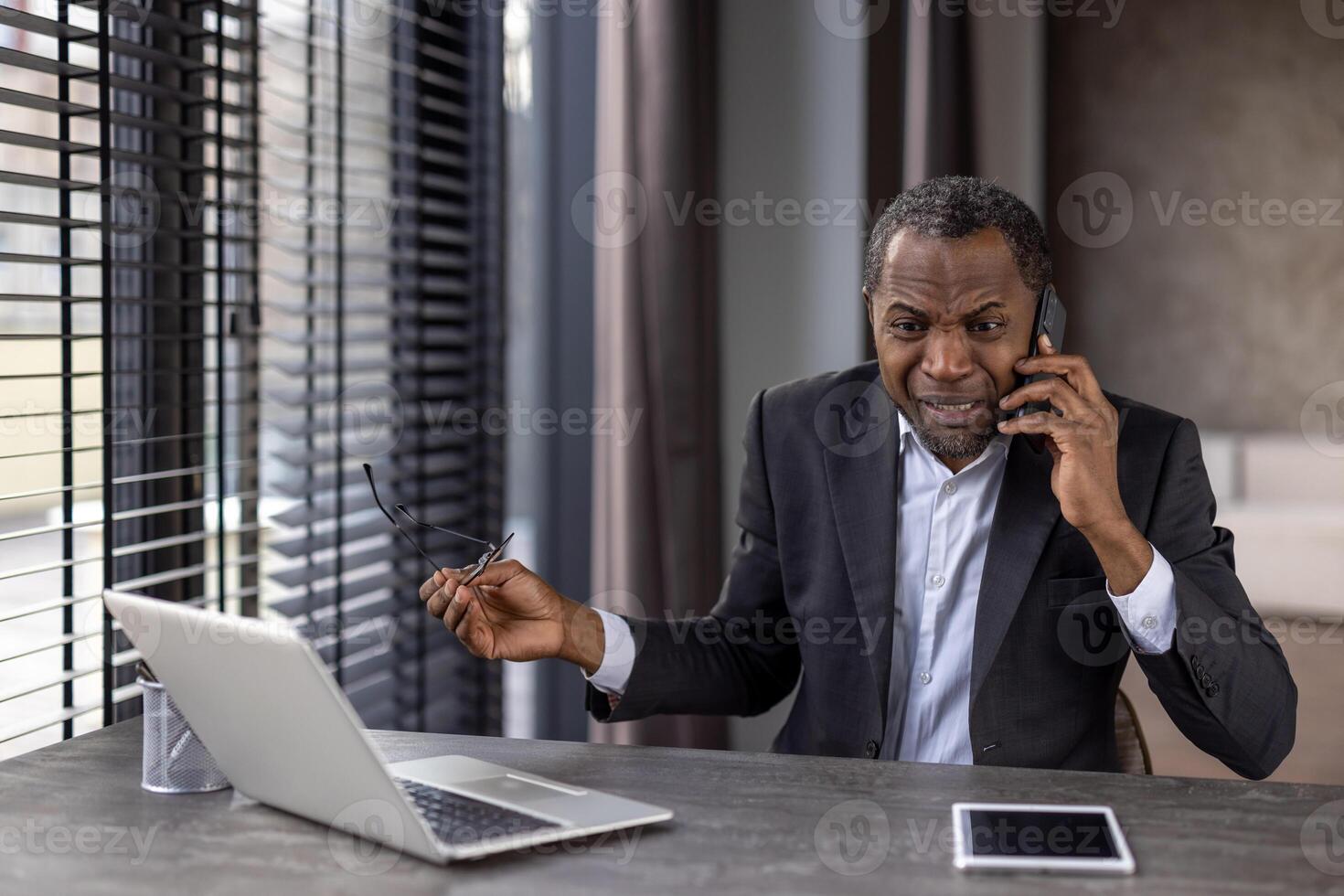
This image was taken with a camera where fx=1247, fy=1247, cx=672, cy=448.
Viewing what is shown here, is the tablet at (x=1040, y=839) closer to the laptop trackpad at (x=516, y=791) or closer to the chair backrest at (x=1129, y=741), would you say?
the laptop trackpad at (x=516, y=791)

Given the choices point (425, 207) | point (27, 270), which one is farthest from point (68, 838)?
point (425, 207)

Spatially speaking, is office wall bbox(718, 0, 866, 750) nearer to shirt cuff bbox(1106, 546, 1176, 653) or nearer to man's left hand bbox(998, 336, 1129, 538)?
man's left hand bbox(998, 336, 1129, 538)

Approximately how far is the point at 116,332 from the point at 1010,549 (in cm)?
132

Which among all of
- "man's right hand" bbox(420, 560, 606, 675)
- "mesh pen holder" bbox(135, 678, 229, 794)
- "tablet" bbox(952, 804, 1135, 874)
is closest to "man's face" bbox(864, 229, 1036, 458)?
"man's right hand" bbox(420, 560, 606, 675)

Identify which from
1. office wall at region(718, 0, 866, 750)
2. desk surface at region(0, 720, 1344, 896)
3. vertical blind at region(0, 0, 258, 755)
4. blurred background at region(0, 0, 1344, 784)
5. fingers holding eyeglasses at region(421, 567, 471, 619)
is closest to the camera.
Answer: desk surface at region(0, 720, 1344, 896)

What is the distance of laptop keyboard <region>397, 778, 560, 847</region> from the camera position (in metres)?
1.02

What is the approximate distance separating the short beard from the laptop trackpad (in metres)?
0.76

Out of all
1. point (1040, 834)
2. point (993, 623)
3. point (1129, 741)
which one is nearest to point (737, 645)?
point (993, 623)

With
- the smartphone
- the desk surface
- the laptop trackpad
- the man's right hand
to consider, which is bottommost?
the desk surface

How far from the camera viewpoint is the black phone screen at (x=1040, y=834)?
99cm

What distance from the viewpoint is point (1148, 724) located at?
10.2ft

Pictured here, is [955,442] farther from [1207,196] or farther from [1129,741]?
[1207,196]

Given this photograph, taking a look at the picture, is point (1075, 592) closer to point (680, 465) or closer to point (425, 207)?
point (680, 465)

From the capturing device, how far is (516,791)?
1146 millimetres
